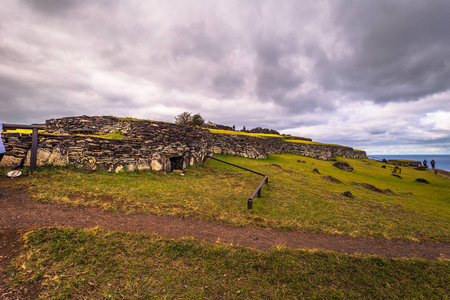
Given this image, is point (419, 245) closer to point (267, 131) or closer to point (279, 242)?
point (279, 242)

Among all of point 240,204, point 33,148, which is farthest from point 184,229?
point 33,148

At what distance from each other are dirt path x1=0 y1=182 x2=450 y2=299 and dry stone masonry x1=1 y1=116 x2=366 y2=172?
311cm

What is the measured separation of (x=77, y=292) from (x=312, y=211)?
8527mm

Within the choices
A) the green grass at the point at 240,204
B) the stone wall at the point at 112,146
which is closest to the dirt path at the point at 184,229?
the green grass at the point at 240,204

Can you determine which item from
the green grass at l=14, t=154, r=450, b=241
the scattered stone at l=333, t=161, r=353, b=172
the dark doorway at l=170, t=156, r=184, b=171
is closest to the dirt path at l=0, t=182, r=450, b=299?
the green grass at l=14, t=154, r=450, b=241

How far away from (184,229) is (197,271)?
1.73 m

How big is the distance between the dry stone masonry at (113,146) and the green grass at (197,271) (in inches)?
256

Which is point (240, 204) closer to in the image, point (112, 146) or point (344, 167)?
point (112, 146)

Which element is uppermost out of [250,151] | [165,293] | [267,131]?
[267,131]

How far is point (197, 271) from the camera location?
3.57 m

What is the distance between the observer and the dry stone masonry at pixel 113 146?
27.7ft

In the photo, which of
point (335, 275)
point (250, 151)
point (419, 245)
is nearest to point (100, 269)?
point (335, 275)

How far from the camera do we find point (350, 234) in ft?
20.0

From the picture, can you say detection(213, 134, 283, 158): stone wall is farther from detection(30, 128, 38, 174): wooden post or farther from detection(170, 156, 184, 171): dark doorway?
detection(30, 128, 38, 174): wooden post
